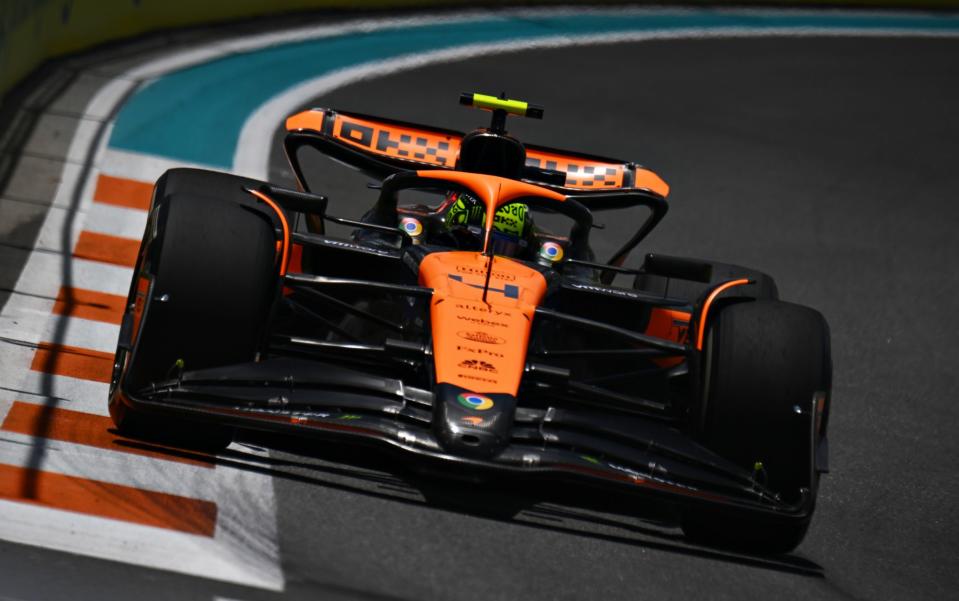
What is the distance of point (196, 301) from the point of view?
5.86 meters

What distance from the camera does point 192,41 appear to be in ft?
46.4

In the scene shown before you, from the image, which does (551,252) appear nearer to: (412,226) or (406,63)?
(412,226)

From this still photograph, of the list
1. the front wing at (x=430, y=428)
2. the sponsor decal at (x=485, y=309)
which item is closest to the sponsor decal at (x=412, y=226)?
the sponsor decal at (x=485, y=309)

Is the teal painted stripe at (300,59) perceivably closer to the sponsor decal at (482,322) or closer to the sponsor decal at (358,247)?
the sponsor decal at (358,247)

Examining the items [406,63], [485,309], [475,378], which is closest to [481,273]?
[485,309]

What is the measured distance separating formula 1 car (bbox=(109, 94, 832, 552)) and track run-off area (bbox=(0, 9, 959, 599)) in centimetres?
35

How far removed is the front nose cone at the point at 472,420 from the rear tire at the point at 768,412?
91cm

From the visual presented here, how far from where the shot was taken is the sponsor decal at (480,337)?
19.7 ft

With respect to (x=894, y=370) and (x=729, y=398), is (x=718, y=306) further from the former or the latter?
(x=894, y=370)

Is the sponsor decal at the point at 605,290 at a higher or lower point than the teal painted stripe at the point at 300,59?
lower

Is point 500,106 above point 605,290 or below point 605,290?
above

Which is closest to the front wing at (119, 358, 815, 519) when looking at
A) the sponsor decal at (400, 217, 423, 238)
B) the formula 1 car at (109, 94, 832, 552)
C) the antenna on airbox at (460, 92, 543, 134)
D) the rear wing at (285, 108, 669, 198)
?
the formula 1 car at (109, 94, 832, 552)

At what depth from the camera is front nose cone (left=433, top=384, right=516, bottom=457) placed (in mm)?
5402

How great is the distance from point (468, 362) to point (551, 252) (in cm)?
184
